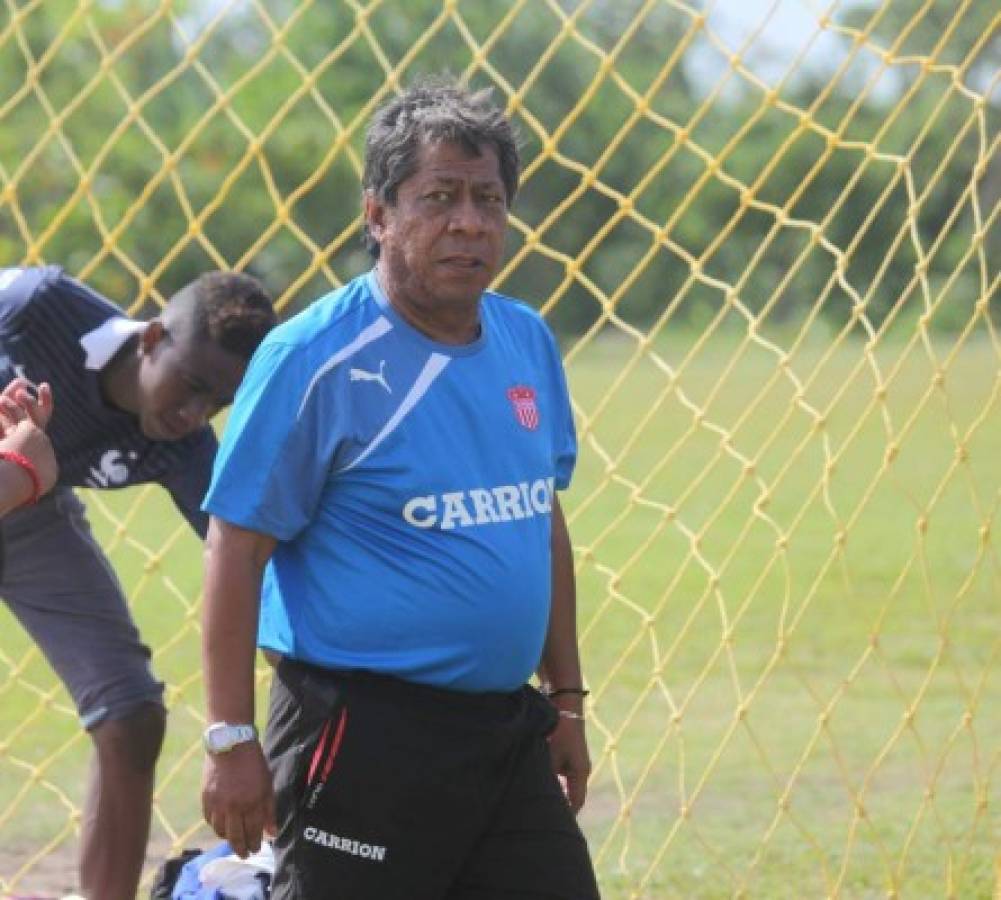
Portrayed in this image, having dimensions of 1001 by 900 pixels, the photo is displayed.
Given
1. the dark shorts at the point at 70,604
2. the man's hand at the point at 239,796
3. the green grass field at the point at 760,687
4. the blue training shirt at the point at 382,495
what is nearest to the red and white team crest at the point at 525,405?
the blue training shirt at the point at 382,495

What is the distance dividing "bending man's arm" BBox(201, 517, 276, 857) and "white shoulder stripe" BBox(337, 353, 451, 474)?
0.21m

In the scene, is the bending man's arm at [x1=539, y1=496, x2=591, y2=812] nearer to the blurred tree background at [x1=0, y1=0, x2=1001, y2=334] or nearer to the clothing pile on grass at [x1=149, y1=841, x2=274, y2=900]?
the clothing pile on grass at [x1=149, y1=841, x2=274, y2=900]

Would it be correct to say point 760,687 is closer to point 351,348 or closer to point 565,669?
point 565,669

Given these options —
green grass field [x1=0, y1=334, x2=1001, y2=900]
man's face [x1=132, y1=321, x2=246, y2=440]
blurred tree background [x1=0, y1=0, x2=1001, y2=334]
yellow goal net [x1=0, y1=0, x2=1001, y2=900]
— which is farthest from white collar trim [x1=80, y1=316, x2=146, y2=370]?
blurred tree background [x1=0, y1=0, x2=1001, y2=334]

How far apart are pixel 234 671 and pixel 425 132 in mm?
918

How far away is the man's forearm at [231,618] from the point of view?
11.1 ft

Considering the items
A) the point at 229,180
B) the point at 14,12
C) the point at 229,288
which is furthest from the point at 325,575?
the point at 14,12

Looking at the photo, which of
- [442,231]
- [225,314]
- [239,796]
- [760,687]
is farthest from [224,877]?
[760,687]

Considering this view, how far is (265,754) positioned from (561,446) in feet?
2.47

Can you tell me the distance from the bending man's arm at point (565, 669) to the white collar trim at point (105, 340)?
1.07 m

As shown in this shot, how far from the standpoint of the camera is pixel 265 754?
3518 millimetres

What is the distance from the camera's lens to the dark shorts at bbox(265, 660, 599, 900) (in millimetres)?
3443

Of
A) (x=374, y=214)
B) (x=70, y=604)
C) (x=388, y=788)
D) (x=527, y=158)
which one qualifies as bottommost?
(x=70, y=604)

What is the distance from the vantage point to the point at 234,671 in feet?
11.1
